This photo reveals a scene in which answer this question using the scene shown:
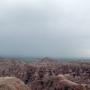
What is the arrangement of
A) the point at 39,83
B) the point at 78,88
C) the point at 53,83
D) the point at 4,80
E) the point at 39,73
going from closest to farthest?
the point at 4,80 < the point at 78,88 < the point at 53,83 < the point at 39,83 < the point at 39,73

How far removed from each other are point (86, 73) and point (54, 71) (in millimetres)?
14758

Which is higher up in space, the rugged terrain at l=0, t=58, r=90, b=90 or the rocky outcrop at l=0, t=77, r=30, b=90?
the rocky outcrop at l=0, t=77, r=30, b=90

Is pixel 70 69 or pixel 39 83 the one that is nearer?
Result: pixel 39 83

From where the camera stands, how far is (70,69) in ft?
420

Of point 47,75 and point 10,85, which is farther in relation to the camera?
point 47,75

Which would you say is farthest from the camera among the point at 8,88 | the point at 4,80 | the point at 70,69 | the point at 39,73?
the point at 70,69

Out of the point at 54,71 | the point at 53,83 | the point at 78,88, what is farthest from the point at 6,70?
the point at 78,88

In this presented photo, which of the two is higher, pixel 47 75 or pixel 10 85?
pixel 10 85

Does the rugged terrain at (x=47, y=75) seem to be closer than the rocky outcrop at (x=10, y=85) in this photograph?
No

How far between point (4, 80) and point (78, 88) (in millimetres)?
33191

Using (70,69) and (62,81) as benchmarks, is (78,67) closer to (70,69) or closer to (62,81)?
(70,69)

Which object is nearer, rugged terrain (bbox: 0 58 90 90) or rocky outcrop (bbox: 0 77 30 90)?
rocky outcrop (bbox: 0 77 30 90)

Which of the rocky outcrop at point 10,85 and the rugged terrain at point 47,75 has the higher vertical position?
the rocky outcrop at point 10,85

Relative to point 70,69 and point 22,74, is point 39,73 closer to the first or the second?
point 22,74
